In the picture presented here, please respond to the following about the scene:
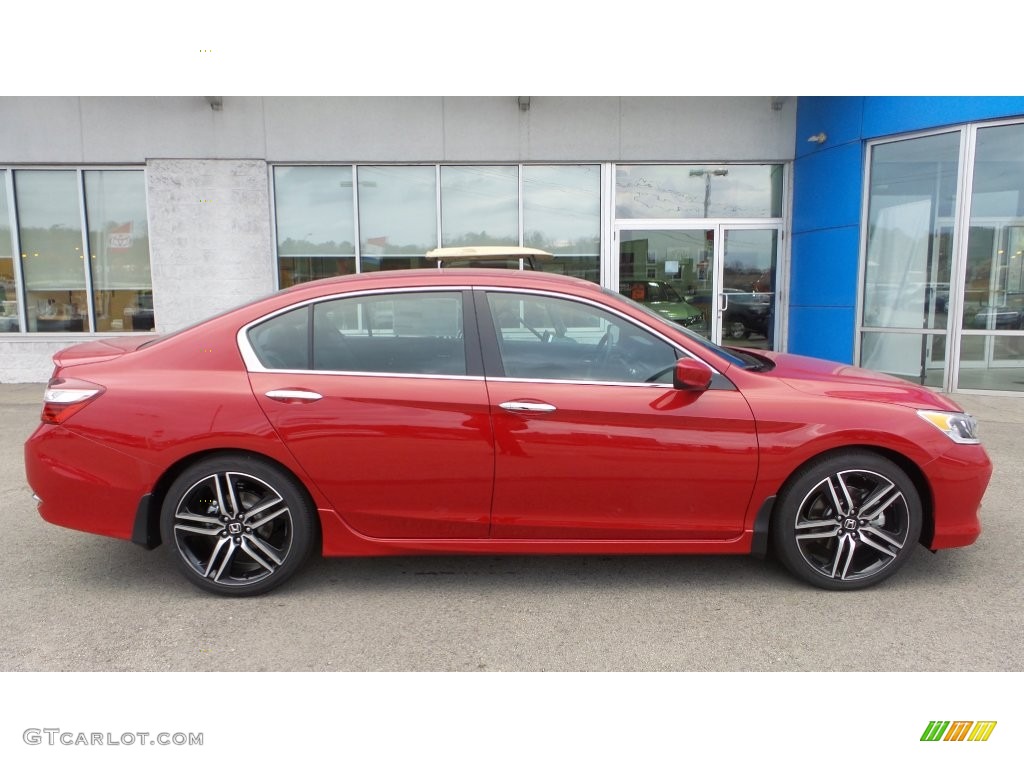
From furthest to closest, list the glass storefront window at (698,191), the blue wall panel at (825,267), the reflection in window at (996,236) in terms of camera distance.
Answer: the glass storefront window at (698,191)
the blue wall panel at (825,267)
the reflection in window at (996,236)

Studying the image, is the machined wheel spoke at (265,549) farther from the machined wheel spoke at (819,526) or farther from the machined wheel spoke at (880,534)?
the machined wheel spoke at (880,534)

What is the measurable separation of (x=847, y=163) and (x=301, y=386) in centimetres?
902

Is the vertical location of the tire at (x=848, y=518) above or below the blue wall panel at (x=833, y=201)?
below

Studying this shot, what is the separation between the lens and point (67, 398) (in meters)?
3.31

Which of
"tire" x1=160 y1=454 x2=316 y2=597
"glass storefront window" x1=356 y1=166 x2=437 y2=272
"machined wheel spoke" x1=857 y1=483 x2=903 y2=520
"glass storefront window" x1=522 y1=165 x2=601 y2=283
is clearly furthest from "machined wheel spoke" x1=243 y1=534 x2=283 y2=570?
"glass storefront window" x1=522 y1=165 x2=601 y2=283

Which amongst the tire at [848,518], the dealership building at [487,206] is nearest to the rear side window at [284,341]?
the tire at [848,518]

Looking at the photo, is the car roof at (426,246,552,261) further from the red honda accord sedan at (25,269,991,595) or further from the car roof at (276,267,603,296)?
the red honda accord sedan at (25,269,991,595)

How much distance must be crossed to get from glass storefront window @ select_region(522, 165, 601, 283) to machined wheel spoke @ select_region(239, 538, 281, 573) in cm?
777

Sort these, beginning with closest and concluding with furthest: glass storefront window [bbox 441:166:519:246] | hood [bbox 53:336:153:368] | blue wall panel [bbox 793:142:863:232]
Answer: hood [bbox 53:336:153:368] → blue wall panel [bbox 793:142:863:232] → glass storefront window [bbox 441:166:519:246]

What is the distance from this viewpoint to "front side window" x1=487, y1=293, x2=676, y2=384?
11.1 feet

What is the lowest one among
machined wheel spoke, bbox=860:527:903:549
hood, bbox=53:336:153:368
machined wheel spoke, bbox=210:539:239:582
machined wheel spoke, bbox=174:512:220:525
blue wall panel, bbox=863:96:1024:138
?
machined wheel spoke, bbox=210:539:239:582

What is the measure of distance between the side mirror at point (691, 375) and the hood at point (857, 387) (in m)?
0.45

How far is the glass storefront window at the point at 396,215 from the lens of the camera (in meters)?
10.3

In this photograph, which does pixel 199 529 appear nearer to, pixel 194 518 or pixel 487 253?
pixel 194 518
